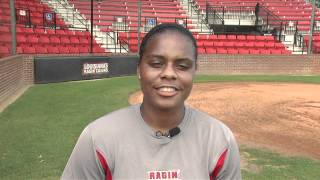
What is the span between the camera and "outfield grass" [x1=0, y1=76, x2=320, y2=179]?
5637 mm

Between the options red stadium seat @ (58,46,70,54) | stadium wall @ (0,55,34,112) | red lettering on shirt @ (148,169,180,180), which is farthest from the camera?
red stadium seat @ (58,46,70,54)

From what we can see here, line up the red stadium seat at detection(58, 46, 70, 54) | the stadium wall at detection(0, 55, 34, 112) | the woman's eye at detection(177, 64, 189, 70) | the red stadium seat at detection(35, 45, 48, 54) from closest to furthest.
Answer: the woman's eye at detection(177, 64, 189, 70) → the stadium wall at detection(0, 55, 34, 112) → the red stadium seat at detection(35, 45, 48, 54) → the red stadium seat at detection(58, 46, 70, 54)

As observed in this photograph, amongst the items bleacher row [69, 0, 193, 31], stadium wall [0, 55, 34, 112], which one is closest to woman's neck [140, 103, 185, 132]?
stadium wall [0, 55, 34, 112]

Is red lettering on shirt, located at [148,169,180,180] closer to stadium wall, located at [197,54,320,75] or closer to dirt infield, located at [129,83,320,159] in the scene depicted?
dirt infield, located at [129,83,320,159]

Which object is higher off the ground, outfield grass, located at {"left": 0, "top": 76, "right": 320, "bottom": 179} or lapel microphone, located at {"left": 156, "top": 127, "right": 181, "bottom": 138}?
lapel microphone, located at {"left": 156, "top": 127, "right": 181, "bottom": 138}

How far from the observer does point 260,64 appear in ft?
71.9

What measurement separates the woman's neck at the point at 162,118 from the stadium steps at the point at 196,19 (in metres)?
25.5

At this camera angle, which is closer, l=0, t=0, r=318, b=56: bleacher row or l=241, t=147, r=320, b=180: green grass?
l=241, t=147, r=320, b=180: green grass

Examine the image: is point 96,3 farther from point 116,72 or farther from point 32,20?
point 116,72

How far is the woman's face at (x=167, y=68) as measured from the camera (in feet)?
5.90

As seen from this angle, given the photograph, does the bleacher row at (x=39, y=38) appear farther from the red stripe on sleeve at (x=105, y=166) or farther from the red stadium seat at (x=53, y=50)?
the red stripe on sleeve at (x=105, y=166)

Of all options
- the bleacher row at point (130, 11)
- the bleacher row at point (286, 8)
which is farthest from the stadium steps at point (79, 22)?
the bleacher row at point (286, 8)

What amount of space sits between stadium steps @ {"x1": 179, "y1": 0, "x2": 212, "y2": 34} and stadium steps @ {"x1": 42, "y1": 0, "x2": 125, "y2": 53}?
22.8 feet

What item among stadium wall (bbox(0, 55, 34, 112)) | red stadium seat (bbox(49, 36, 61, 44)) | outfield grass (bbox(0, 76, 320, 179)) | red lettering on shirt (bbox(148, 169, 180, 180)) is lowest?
outfield grass (bbox(0, 76, 320, 179))
